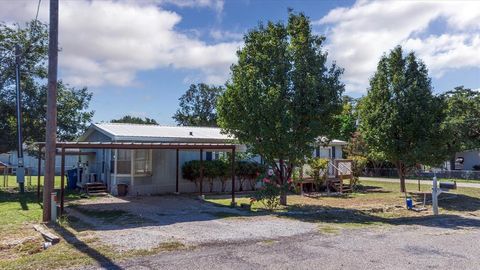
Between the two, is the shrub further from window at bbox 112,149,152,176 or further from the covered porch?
window at bbox 112,149,152,176

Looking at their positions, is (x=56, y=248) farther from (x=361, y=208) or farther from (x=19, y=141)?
(x=19, y=141)

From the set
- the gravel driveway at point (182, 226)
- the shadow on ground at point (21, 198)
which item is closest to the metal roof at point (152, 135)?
the gravel driveway at point (182, 226)

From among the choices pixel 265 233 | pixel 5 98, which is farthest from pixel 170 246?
pixel 5 98

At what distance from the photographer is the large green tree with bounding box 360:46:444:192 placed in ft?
62.5

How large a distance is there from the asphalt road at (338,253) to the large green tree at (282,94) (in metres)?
4.94

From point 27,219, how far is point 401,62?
17157 millimetres

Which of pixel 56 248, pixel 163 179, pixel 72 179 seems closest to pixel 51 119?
pixel 56 248

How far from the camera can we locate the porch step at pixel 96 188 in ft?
59.9

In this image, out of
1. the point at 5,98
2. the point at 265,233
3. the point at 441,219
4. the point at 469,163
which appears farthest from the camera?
the point at 469,163

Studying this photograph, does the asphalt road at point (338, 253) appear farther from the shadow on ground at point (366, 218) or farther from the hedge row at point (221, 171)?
the hedge row at point (221, 171)

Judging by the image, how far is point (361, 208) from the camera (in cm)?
1551

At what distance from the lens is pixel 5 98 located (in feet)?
71.7

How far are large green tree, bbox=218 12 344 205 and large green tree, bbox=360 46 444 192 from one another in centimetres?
554

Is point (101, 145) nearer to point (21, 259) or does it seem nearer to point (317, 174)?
point (21, 259)
